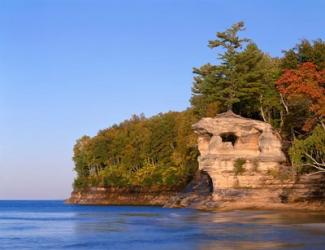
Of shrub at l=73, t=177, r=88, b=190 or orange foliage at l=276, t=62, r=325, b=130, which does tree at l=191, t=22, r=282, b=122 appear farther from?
shrub at l=73, t=177, r=88, b=190

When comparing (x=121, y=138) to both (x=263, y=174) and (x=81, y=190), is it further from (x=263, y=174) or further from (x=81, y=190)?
(x=263, y=174)

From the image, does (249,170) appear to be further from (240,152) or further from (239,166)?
(240,152)

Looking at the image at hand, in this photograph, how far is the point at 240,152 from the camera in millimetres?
53438

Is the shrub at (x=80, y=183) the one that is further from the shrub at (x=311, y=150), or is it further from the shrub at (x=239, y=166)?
the shrub at (x=311, y=150)

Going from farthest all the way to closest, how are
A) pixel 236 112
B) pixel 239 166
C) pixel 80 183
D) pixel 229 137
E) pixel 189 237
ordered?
pixel 80 183 → pixel 236 112 → pixel 229 137 → pixel 239 166 → pixel 189 237

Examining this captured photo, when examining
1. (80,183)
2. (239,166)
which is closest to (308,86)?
(239,166)

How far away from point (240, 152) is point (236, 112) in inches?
512

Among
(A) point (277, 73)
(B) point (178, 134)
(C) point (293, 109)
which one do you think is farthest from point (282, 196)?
(B) point (178, 134)

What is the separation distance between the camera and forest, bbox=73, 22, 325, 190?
154ft

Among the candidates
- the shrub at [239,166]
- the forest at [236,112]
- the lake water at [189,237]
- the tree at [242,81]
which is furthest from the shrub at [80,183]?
the lake water at [189,237]

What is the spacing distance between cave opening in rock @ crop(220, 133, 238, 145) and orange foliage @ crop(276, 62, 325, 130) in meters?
8.81

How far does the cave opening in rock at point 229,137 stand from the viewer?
183ft

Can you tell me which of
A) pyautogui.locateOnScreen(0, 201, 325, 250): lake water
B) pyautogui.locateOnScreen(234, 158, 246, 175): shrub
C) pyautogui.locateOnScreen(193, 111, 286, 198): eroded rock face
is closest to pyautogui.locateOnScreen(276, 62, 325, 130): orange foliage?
pyautogui.locateOnScreen(193, 111, 286, 198): eroded rock face

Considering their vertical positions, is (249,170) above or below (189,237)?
above
